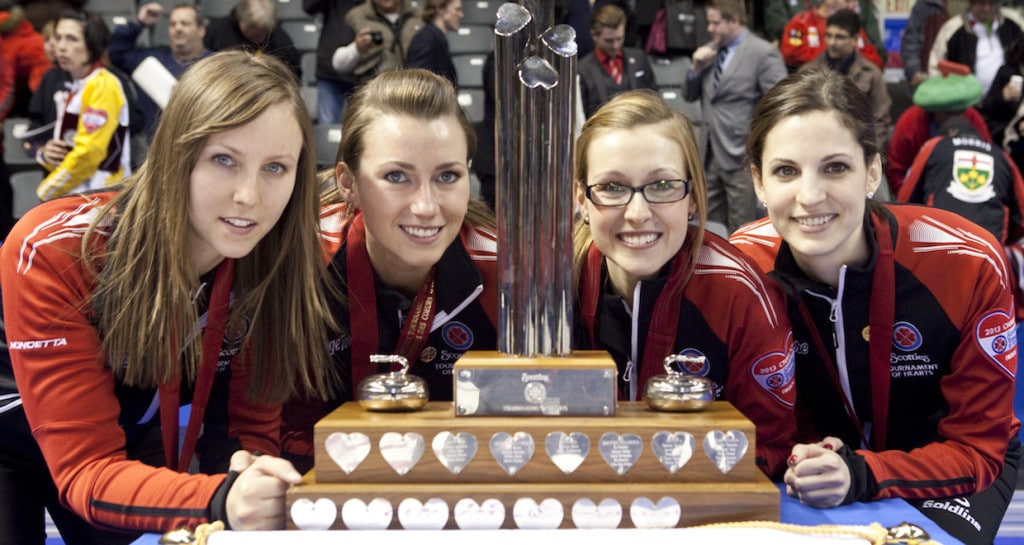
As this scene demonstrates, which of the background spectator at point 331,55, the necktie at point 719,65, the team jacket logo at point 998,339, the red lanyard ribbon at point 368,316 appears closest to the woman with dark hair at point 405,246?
the red lanyard ribbon at point 368,316

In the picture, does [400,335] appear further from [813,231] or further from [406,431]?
[813,231]

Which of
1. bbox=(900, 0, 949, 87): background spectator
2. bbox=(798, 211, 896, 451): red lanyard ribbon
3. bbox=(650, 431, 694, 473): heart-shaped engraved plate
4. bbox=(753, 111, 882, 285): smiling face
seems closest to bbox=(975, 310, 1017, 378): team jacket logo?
bbox=(798, 211, 896, 451): red lanyard ribbon

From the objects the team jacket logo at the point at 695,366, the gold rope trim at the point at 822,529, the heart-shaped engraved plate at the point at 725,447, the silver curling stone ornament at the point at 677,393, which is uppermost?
the silver curling stone ornament at the point at 677,393

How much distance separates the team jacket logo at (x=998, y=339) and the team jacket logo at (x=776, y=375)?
1.17 feet

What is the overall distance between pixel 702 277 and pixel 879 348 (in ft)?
1.10

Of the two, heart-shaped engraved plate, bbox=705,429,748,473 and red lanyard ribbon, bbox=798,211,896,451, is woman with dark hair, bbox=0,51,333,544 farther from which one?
red lanyard ribbon, bbox=798,211,896,451

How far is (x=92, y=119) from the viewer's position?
492 centimetres

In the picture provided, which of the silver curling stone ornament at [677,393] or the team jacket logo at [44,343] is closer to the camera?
the silver curling stone ornament at [677,393]

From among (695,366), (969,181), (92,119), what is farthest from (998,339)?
(92,119)

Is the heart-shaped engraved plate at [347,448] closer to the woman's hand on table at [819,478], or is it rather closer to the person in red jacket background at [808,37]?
the woman's hand on table at [819,478]

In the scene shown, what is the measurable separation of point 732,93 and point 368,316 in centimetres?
408

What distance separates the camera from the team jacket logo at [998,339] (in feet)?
5.95

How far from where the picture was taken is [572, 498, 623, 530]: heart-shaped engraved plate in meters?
1.26

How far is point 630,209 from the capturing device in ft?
5.56
